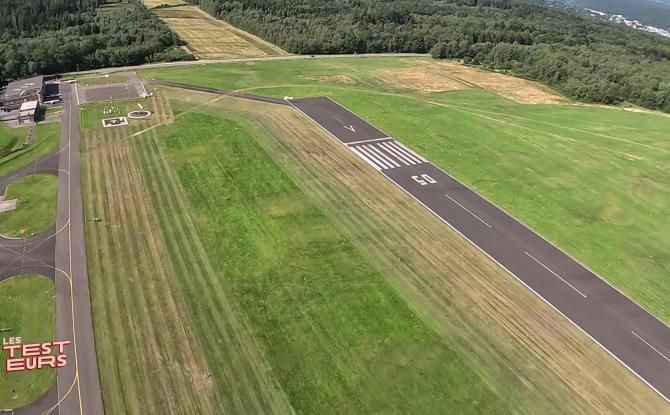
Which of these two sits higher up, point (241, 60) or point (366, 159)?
point (241, 60)

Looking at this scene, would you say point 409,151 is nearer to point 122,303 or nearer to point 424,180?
point 424,180

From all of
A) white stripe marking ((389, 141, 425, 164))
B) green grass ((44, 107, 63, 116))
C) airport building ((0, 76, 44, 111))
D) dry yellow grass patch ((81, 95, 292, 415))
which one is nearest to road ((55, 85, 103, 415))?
dry yellow grass patch ((81, 95, 292, 415))

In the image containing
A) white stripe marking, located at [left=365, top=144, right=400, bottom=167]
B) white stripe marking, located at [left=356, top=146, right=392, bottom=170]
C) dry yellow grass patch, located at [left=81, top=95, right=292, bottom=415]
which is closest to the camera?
dry yellow grass patch, located at [left=81, top=95, right=292, bottom=415]

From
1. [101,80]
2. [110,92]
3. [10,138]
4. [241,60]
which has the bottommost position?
[10,138]

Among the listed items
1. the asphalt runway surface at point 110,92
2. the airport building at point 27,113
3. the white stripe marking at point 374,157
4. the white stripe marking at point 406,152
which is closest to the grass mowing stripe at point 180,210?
the airport building at point 27,113

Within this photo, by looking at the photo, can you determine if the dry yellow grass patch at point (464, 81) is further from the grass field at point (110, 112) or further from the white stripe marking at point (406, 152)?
the grass field at point (110, 112)

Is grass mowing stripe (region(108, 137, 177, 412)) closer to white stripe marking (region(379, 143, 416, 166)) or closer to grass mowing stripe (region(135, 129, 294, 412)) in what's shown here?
grass mowing stripe (region(135, 129, 294, 412))

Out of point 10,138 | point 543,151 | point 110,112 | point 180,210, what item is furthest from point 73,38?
point 543,151

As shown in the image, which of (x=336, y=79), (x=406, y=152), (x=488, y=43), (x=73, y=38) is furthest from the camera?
(x=488, y=43)
